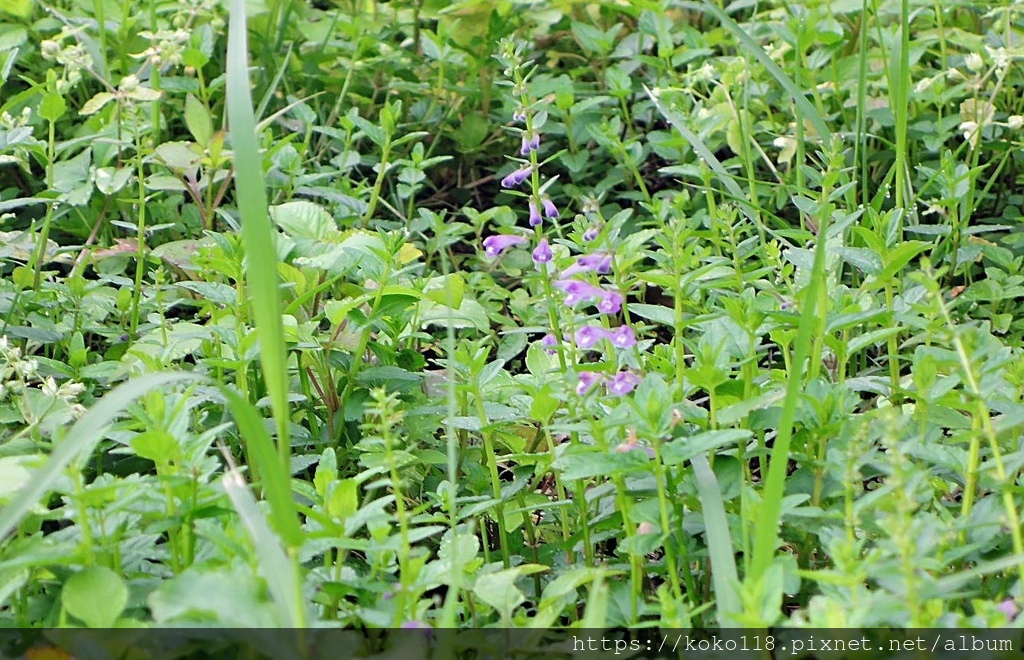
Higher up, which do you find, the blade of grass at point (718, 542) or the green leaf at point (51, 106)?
the green leaf at point (51, 106)

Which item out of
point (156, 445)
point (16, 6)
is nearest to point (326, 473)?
point (156, 445)

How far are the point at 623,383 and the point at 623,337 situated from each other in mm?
59

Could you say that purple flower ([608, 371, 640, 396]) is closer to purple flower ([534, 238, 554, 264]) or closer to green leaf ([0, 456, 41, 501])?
purple flower ([534, 238, 554, 264])

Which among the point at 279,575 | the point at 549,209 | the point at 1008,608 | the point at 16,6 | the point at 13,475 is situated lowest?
the point at 1008,608

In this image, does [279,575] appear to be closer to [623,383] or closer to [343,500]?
[343,500]

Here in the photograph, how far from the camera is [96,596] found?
1161mm

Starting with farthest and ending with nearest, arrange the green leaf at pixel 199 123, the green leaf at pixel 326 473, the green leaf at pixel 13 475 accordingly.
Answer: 1. the green leaf at pixel 199 123
2. the green leaf at pixel 326 473
3. the green leaf at pixel 13 475

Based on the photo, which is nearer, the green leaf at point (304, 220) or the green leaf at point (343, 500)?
the green leaf at point (343, 500)

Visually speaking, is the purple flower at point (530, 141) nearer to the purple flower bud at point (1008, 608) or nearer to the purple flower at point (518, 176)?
the purple flower at point (518, 176)

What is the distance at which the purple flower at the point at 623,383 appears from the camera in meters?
1.40

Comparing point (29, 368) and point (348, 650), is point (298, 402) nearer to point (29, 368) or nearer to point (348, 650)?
point (29, 368)

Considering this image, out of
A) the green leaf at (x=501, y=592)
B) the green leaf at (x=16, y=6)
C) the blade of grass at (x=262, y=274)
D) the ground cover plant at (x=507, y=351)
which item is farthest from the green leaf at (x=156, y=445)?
the green leaf at (x=16, y=6)

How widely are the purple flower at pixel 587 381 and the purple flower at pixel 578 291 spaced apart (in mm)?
87

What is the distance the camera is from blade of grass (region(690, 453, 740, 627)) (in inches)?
44.7
